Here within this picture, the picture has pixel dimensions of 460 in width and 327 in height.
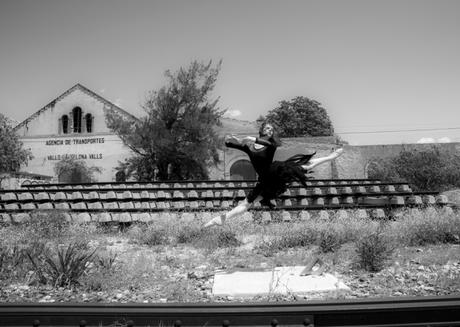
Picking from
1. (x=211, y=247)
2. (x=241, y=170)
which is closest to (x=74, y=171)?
(x=241, y=170)

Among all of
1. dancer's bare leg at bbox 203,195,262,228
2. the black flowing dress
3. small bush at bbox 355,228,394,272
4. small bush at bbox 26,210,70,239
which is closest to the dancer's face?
the black flowing dress

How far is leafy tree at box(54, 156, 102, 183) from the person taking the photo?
34.1m

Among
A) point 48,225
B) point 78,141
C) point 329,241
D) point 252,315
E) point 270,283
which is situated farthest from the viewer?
point 78,141

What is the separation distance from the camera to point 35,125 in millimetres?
37156

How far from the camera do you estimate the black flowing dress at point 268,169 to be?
6.02 meters

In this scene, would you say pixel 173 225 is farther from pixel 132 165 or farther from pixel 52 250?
pixel 132 165

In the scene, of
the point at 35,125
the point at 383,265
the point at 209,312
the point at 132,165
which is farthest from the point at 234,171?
the point at 209,312

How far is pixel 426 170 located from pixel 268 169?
26953mm

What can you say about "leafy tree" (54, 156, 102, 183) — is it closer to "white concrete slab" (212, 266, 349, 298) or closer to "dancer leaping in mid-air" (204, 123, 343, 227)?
"dancer leaping in mid-air" (204, 123, 343, 227)

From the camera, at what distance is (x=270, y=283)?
4930 millimetres

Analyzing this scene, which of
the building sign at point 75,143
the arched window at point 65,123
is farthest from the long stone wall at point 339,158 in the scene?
the arched window at point 65,123

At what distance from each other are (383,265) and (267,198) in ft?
6.72

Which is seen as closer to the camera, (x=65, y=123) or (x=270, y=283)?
(x=270, y=283)

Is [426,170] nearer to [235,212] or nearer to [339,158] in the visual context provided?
[339,158]
